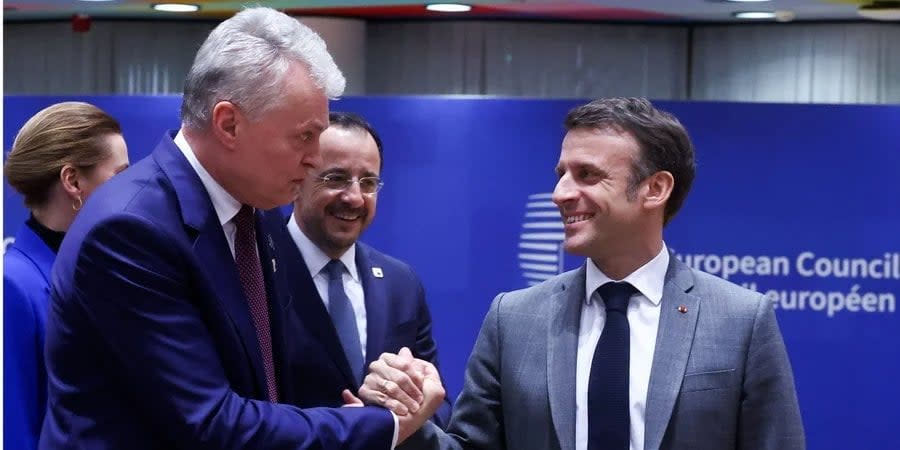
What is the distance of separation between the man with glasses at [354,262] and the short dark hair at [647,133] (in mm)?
965

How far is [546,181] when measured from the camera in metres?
5.47

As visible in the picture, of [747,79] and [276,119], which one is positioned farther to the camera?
[747,79]

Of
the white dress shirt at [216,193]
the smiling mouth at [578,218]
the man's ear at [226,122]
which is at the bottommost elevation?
the smiling mouth at [578,218]

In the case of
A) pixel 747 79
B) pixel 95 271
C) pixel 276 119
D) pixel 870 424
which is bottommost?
pixel 870 424

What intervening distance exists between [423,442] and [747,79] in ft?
21.2

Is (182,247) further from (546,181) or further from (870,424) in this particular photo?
(870,424)

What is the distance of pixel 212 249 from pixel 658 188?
37.6 inches

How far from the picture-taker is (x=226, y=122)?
202 cm

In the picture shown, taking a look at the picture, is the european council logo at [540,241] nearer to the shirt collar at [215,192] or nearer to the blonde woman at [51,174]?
the blonde woman at [51,174]

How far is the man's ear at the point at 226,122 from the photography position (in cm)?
201

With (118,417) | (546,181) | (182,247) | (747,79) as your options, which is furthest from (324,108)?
(747,79)

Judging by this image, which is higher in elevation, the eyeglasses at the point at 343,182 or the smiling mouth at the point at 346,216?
the eyeglasses at the point at 343,182

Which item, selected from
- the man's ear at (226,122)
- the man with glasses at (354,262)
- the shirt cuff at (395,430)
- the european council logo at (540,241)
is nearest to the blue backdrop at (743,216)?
the european council logo at (540,241)

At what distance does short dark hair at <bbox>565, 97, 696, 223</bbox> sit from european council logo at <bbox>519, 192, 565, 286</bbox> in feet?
9.41
